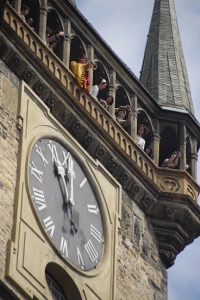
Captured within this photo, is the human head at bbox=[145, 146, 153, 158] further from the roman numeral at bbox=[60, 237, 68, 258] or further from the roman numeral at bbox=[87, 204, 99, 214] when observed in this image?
the roman numeral at bbox=[60, 237, 68, 258]

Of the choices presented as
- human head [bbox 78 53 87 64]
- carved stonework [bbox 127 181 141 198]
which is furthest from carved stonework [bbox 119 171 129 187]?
human head [bbox 78 53 87 64]

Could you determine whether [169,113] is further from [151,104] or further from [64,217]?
[64,217]

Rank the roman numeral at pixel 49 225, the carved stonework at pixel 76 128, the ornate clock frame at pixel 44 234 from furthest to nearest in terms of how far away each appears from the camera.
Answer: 1. the carved stonework at pixel 76 128
2. the roman numeral at pixel 49 225
3. the ornate clock frame at pixel 44 234

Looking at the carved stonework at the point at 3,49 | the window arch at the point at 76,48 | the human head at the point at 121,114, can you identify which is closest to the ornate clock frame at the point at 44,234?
the carved stonework at the point at 3,49

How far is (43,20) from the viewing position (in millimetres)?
26859

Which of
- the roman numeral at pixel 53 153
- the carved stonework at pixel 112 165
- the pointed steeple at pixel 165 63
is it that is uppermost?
the pointed steeple at pixel 165 63

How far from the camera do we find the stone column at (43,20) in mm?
26656

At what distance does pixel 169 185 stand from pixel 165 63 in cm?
229

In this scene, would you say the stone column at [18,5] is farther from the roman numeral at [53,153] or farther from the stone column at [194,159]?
the stone column at [194,159]

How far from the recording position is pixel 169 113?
2847 cm

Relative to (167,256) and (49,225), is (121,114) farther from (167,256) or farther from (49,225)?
(49,225)

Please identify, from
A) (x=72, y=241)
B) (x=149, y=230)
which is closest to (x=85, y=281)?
(x=72, y=241)

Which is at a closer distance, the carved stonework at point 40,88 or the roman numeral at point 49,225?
the roman numeral at point 49,225

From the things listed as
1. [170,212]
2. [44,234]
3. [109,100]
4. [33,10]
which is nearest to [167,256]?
[170,212]
